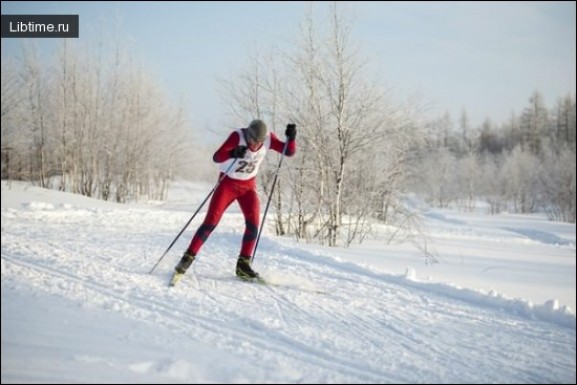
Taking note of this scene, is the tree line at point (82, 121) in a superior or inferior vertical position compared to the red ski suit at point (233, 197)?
superior

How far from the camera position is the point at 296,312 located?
12.4 feet

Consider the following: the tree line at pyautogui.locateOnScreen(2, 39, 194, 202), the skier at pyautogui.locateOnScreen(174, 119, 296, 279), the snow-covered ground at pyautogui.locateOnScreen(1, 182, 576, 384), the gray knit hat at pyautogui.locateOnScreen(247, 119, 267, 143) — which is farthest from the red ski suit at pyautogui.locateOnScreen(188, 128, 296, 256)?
the tree line at pyautogui.locateOnScreen(2, 39, 194, 202)

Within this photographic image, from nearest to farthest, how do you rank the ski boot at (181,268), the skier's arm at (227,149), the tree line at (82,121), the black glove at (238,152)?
the ski boot at (181,268) → the black glove at (238,152) → the skier's arm at (227,149) → the tree line at (82,121)

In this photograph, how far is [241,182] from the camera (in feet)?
16.2

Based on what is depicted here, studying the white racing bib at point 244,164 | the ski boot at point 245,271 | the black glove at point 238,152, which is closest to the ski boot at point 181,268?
→ the ski boot at point 245,271

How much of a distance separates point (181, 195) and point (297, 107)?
104ft

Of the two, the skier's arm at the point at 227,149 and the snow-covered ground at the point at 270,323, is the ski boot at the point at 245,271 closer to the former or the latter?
the snow-covered ground at the point at 270,323

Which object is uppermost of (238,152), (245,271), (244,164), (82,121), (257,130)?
(82,121)

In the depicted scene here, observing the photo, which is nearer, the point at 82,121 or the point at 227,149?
the point at 227,149

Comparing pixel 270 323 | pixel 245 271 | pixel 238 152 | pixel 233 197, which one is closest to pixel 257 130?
pixel 238 152

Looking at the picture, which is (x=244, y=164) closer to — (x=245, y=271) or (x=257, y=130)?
(x=257, y=130)

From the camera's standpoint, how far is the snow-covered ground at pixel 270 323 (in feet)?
8.57

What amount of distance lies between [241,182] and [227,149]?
483mm

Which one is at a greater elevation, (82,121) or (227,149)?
(82,121)
